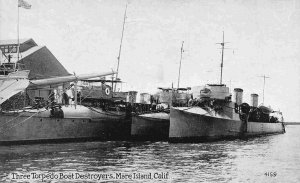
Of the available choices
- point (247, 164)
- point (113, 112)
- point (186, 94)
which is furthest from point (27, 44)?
point (247, 164)

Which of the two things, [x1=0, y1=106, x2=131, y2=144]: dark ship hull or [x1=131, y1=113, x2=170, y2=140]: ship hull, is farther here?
[x1=131, y1=113, x2=170, y2=140]: ship hull

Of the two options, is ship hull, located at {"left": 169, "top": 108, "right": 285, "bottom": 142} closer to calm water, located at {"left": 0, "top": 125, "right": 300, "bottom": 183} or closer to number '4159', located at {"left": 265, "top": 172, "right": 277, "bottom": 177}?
calm water, located at {"left": 0, "top": 125, "right": 300, "bottom": 183}

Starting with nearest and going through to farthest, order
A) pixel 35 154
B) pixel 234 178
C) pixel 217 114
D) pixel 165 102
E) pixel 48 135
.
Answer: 1. pixel 234 178
2. pixel 35 154
3. pixel 48 135
4. pixel 217 114
5. pixel 165 102

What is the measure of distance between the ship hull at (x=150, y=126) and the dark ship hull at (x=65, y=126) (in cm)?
Result: 203

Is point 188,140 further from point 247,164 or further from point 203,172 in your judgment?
point 203,172

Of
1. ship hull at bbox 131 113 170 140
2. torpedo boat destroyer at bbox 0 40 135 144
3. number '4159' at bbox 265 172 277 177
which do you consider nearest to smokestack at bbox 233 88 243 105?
ship hull at bbox 131 113 170 140

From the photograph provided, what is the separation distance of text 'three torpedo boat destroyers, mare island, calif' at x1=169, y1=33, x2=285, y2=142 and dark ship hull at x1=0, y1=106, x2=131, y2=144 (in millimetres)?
5401

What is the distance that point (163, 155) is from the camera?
1838 cm

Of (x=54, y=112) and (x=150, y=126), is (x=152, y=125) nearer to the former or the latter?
(x=150, y=126)

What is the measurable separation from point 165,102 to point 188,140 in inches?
408

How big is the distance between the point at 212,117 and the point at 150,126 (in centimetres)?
494

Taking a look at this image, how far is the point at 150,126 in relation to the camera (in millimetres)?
29156

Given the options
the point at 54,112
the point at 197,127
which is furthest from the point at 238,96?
the point at 54,112

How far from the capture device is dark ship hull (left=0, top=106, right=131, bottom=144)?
837 inches
